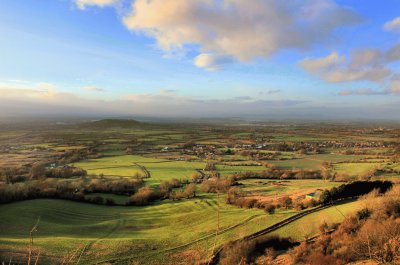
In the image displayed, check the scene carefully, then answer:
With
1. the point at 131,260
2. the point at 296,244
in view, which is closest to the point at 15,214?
the point at 131,260

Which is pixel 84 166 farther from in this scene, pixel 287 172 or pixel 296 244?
pixel 296 244

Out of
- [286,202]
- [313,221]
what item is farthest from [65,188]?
[313,221]

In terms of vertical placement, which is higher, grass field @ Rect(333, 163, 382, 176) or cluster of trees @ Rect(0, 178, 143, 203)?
grass field @ Rect(333, 163, 382, 176)

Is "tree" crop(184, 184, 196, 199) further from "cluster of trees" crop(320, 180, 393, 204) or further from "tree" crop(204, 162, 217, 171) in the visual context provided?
"cluster of trees" crop(320, 180, 393, 204)

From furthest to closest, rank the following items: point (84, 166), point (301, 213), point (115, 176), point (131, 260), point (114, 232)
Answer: point (84, 166) → point (115, 176) → point (301, 213) → point (114, 232) → point (131, 260)

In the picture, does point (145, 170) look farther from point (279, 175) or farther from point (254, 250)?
point (254, 250)

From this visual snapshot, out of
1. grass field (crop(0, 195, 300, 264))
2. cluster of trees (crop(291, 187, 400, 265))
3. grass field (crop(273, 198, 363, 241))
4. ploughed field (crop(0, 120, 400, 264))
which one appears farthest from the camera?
grass field (crop(273, 198, 363, 241))

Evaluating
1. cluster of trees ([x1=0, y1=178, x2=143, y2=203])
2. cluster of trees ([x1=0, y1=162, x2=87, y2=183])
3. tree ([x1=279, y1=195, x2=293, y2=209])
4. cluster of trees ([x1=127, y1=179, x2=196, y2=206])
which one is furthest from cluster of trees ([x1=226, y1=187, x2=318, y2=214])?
cluster of trees ([x1=0, y1=162, x2=87, y2=183])
